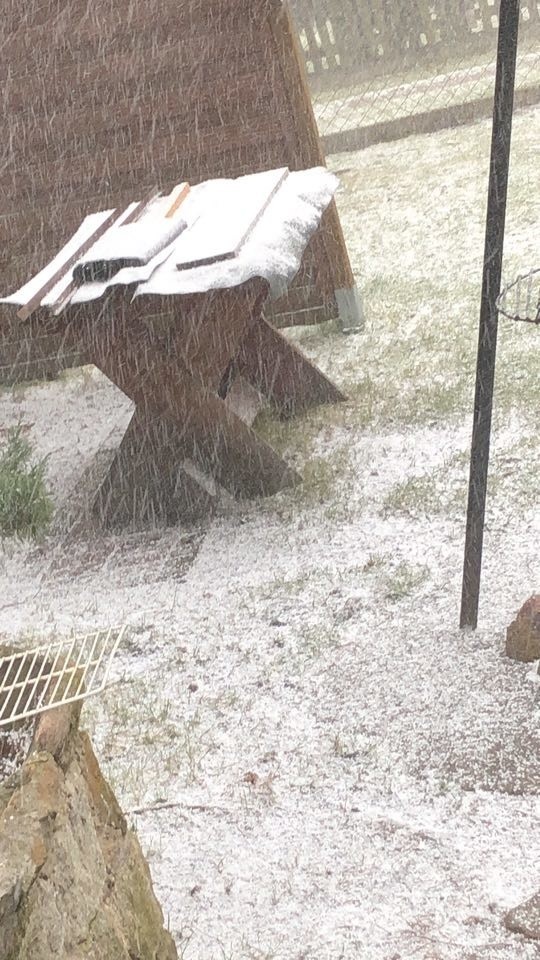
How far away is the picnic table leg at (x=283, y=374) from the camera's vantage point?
16.8ft

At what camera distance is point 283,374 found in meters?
5.15

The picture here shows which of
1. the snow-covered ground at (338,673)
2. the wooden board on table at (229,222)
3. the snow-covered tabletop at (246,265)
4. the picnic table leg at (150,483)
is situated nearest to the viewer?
the snow-covered ground at (338,673)

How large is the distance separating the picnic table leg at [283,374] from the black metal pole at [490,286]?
6.74ft

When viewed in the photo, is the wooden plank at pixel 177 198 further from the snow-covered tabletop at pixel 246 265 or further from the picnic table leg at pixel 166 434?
the picnic table leg at pixel 166 434

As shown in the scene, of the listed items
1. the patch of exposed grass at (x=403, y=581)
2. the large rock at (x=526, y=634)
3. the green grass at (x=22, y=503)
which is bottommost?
the patch of exposed grass at (x=403, y=581)

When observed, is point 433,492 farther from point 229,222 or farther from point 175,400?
point 229,222

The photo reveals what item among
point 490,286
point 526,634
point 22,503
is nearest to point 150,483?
point 22,503

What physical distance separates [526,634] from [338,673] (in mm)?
567

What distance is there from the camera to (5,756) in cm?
201

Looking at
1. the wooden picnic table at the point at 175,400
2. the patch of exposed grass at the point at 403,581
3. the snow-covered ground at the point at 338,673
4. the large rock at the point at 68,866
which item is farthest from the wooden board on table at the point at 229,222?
the large rock at the point at 68,866

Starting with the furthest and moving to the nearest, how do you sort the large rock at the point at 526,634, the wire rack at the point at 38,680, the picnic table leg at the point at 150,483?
the picnic table leg at the point at 150,483
the large rock at the point at 526,634
the wire rack at the point at 38,680

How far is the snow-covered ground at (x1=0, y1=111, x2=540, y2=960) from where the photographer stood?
97.1 inches

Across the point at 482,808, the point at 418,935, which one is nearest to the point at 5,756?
the point at 418,935

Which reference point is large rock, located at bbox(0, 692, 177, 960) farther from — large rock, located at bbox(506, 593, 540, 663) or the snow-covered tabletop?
the snow-covered tabletop
